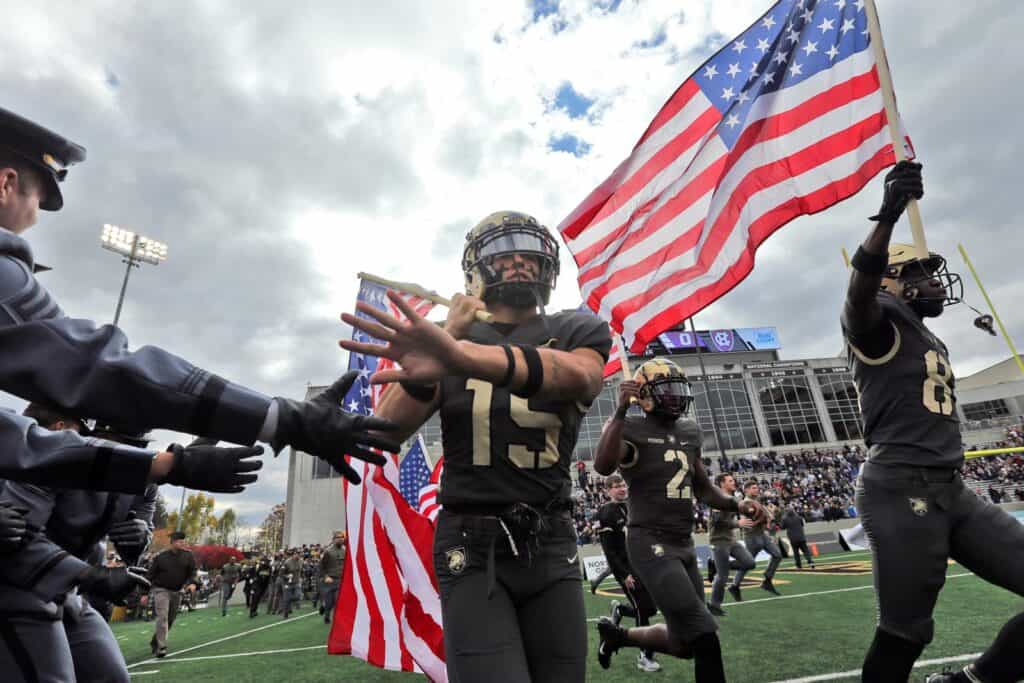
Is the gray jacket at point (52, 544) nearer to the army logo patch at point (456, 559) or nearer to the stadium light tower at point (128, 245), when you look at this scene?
the army logo patch at point (456, 559)

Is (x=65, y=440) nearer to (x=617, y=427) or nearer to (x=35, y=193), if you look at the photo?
(x=35, y=193)

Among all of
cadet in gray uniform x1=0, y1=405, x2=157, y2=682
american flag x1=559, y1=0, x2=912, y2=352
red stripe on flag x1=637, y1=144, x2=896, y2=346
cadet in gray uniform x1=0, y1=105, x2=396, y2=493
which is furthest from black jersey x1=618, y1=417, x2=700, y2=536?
cadet in gray uniform x1=0, y1=405, x2=157, y2=682

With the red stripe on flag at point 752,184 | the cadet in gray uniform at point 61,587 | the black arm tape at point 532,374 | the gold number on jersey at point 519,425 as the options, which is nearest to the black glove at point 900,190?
the red stripe on flag at point 752,184

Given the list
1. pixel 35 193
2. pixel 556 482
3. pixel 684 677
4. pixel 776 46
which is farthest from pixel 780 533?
pixel 35 193

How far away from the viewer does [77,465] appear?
1.92 meters

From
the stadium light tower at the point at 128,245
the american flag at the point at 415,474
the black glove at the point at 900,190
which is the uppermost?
the stadium light tower at the point at 128,245

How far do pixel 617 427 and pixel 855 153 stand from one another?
3238 mm

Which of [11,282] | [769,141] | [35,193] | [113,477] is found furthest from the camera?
[769,141]

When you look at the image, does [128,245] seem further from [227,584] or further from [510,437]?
[510,437]

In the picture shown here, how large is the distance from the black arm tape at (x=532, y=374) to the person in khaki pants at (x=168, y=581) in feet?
40.3

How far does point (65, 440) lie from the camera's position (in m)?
1.99

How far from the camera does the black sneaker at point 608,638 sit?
5.30 meters

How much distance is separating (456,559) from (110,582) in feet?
6.82

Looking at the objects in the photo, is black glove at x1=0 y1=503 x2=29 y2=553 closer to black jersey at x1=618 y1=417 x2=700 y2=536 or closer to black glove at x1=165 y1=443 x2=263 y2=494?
black glove at x1=165 y1=443 x2=263 y2=494
